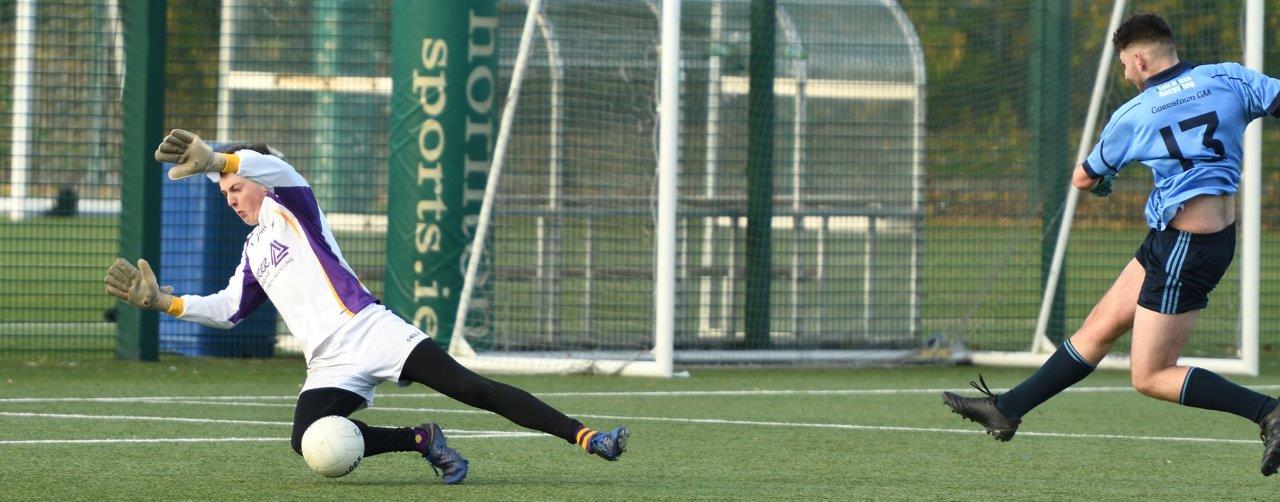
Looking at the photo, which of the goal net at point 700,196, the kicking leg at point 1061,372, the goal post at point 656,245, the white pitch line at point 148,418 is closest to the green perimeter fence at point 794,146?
the goal net at point 700,196

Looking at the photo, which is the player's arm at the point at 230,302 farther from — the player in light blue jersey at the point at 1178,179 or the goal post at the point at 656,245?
the goal post at the point at 656,245

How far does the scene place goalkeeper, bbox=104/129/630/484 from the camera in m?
6.24

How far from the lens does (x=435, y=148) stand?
37.7ft

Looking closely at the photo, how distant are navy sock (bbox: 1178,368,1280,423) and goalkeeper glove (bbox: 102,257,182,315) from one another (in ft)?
12.5

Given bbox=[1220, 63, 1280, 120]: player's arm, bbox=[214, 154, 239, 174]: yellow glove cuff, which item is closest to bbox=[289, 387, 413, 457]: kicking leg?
bbox=[214, 154, 239, 174]: yellow glove cuff

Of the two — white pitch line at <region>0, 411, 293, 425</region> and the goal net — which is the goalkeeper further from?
the goal net

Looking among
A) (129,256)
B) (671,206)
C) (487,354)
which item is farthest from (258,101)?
(671,206)

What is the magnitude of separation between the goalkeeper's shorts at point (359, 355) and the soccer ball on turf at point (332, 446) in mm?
158

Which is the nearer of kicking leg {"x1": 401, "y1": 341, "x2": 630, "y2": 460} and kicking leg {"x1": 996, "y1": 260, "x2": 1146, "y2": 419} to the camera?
kicking leg {"x1": 401, "y1": 341, "x2": 630, "y2": 460}

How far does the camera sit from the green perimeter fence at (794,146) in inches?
481

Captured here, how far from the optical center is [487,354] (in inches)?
459

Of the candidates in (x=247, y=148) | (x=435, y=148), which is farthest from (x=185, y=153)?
(x=435, y=148)

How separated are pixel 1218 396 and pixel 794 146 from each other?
6759 mm

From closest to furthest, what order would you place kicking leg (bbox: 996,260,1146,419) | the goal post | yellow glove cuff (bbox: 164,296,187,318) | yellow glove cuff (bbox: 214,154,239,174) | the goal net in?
1. yellow glove cuff (bbox: 214,154,239,174)
2. yellow glove cuff (bbox: 164,296,187,318)
3. kicking leg (bbox: 996,260,1146,419)
4. the goal post
5. the goal net
